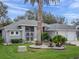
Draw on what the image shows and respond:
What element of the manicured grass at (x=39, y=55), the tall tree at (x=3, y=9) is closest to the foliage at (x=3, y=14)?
the tall tree at (x=3, y=9)

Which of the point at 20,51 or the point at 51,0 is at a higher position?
the point at 51,0

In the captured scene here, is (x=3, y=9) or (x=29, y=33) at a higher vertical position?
(x=3, y=9)

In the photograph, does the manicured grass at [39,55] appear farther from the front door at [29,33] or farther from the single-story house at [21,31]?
the front door at [29,33]

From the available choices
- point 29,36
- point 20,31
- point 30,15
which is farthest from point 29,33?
point 30,15

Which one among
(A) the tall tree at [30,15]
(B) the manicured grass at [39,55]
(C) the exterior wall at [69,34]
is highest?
(A) the tall tree at [30,15]

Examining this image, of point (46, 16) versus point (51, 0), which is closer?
point (51, 0)

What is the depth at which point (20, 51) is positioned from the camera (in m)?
25.7

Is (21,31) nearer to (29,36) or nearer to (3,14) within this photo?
(29,36)

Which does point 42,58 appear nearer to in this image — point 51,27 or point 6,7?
point 51,27

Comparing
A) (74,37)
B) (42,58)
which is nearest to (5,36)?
(74,37)

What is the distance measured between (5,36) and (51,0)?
1477 centimetres

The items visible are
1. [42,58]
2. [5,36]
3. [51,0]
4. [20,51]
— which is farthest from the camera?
[5,36]

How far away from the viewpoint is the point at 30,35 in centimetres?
4731

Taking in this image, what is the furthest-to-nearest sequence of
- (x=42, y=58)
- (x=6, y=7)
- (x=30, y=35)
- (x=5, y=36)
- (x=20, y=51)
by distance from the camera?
(x=6, y=7)
(x=30, y=35)
(x=5, y=36)
(x=20, y=51)
(x=42, y=58)
